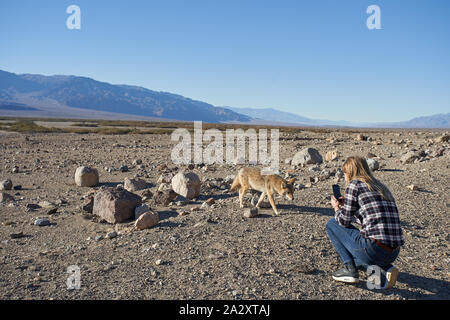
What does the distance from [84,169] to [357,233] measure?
27.9ft

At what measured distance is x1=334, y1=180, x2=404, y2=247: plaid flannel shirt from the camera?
3.83m

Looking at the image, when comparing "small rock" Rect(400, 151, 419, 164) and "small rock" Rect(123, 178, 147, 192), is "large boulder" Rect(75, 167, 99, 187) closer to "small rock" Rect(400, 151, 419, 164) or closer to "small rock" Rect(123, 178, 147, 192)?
"small rock" Rect(123, 178, 147, 192)

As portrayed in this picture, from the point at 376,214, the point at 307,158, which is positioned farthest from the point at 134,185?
the point at 376,214

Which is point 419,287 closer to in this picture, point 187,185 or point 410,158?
point 187,185

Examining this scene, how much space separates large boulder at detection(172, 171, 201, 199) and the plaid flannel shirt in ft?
15.8

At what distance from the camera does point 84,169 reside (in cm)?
1043

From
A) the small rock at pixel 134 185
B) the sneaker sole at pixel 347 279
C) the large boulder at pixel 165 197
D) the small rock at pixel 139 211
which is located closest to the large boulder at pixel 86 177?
the small rock at pixel 134 185

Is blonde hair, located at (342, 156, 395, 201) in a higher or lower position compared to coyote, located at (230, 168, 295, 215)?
higher

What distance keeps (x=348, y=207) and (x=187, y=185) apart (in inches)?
190

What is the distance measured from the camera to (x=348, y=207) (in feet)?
13.1

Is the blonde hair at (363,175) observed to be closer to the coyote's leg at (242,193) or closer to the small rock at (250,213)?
the small rock at (250,213)

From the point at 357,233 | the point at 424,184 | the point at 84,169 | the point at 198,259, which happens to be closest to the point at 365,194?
the point at 357,233

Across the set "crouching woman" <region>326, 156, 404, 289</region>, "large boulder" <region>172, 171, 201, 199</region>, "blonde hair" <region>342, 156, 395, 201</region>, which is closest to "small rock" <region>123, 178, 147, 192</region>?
"large boulder" <region>172, 171, 201, 199</region>
